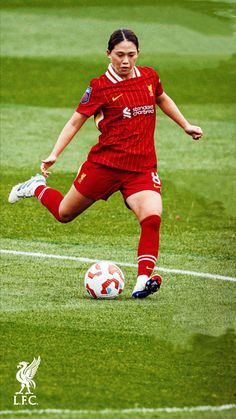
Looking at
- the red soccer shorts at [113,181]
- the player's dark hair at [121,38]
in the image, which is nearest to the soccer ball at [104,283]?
the red soccer shorts at [113,181]

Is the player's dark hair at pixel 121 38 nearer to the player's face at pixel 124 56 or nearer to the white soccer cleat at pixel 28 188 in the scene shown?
the player's face at pixel 124 56

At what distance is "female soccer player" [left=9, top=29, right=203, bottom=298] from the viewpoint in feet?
33.5

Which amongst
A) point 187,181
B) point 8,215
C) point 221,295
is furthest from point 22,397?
point 187,181

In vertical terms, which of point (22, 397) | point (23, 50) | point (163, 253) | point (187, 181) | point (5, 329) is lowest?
point (22, 397)

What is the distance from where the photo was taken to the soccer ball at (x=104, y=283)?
33.5 feet

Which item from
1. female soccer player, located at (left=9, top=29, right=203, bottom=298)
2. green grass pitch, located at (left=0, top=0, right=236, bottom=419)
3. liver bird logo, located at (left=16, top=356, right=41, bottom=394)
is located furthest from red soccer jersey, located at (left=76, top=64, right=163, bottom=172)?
liver bird logo, located at (left=16, top=356, right=41, bottom=394)

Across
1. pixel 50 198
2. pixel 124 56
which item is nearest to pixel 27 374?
pixel 124 56

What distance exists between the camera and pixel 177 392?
7.69 meters

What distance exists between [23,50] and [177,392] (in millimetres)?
19091

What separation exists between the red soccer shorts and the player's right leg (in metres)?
0.16

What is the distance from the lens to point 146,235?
10.2 m

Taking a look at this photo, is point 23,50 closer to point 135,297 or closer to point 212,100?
point 212,100

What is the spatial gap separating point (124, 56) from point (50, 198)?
173 cm

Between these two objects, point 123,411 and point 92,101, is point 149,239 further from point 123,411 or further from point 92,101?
point 123,411
